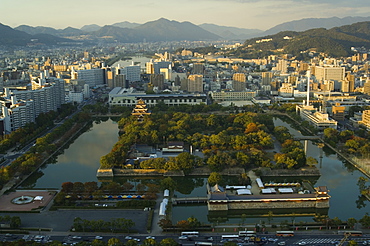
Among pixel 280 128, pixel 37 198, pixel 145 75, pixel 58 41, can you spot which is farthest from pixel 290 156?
pixel 58 41

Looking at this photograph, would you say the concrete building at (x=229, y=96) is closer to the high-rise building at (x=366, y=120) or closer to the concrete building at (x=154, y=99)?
the concrete building at (x=154, y=99)

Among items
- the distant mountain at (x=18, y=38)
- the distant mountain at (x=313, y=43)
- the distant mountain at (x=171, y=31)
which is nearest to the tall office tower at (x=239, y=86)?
the distant mountain at (x=313, y=43)

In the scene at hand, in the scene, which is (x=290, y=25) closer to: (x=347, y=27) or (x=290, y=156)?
(x=347, y=27)

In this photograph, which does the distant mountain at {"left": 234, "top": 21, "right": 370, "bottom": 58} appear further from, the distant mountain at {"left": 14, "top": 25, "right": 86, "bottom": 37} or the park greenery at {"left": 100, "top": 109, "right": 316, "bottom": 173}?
the distant mountain at {"left": 14, "top": 25, "right": 86, "bottom": 37}

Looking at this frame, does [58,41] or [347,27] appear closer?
[347,27]

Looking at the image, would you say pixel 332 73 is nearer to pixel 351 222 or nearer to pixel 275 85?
pixel 275 85

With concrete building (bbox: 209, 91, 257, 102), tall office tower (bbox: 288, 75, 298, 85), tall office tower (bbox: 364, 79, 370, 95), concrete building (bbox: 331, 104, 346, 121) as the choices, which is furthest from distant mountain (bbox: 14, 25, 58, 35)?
concrete building (bbox: 331, 104, 346, 121)

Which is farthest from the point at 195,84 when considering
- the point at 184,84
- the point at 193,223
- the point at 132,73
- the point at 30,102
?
the point at 193,223

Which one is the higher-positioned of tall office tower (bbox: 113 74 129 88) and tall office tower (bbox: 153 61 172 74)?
tall office tower (bbox: 153 61 172 74)
